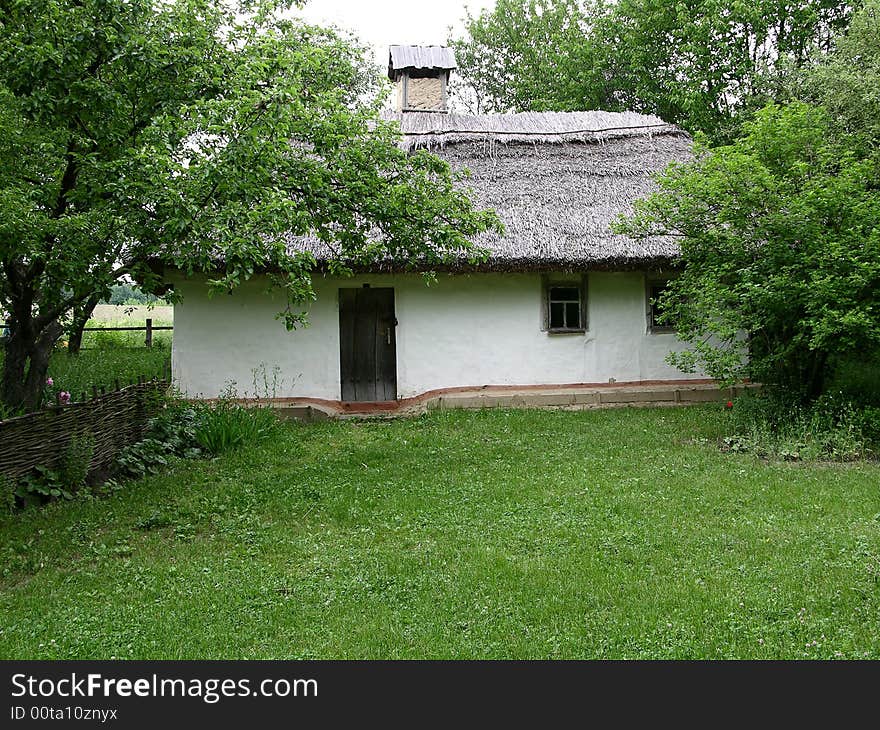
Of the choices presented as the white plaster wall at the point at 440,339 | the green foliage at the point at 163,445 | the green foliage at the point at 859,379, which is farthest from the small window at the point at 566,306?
the green foliage at the point at 163,445

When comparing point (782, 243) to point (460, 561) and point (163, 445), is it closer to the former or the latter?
point (460, 561)

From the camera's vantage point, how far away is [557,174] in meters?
13.6

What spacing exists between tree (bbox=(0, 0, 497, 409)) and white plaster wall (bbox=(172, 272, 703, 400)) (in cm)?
378

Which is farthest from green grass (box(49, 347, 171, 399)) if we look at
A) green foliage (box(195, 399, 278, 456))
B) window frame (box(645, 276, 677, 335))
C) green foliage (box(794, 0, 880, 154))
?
green foliage (box(794, 0, 880, 154))

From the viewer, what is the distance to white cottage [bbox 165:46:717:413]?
12.0 metres

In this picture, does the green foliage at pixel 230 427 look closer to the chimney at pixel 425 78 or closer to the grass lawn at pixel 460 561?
the grass lawn at pixel 460 561

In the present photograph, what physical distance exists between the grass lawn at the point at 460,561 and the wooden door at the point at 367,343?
3798 mm

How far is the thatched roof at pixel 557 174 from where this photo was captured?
38.8 ft

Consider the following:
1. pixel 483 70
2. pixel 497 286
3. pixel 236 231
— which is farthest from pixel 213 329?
pixel 483 70

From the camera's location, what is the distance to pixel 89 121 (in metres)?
7.29

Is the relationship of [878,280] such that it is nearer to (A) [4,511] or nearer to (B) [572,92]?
(A) [4,511]

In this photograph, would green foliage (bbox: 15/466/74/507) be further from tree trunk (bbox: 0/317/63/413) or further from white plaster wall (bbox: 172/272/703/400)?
white plaster wall (bbox: 172/272/703/400)

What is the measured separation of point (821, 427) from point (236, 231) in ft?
22.5

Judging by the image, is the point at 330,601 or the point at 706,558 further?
the point at 706,558
